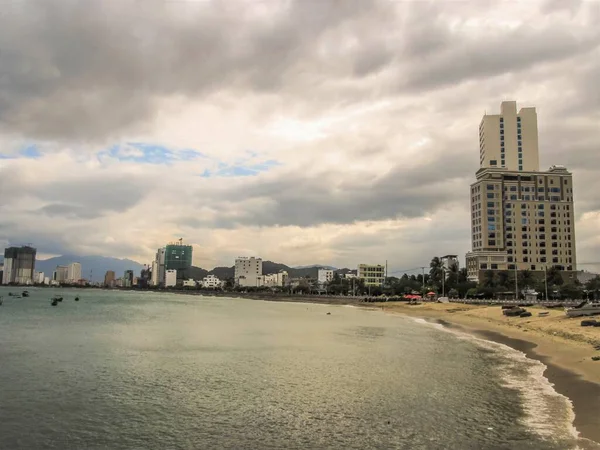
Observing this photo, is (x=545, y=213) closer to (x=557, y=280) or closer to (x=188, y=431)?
(x=557, y=280)

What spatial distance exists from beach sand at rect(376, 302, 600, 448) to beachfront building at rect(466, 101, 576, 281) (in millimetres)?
107707

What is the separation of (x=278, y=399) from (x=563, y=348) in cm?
2632

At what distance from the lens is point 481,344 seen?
4678 centimetres

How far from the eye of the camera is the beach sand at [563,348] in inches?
821

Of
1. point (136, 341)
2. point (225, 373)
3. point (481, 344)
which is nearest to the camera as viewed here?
point (225, 373)

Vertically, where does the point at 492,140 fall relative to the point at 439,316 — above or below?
above

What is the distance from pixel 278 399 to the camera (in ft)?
81.1

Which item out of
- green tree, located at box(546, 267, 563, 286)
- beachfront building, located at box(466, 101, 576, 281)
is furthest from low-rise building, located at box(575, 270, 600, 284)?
green tree, located at box(546, 267, 563, 286)

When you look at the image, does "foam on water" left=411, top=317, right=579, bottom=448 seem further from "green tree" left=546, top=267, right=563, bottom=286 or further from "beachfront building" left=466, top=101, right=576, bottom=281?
"beachfront building" left=466, top=101, right=576, bottom=281

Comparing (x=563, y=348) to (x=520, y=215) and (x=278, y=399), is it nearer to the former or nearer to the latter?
(x=278, y=399)

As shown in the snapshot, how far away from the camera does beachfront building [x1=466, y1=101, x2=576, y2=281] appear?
180375mm

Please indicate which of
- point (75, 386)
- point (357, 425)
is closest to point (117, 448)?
point (357, 425)

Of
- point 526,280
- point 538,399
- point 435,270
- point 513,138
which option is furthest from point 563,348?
point 513,138

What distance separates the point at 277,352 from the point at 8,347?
25.3m
